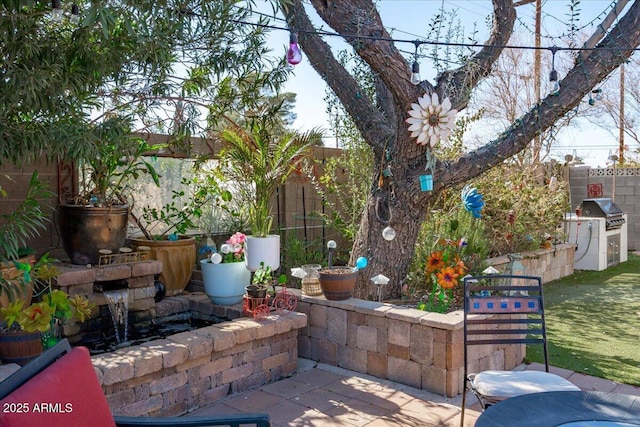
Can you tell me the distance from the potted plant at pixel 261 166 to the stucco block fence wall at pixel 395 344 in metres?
0.50

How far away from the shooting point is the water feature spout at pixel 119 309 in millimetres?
4121

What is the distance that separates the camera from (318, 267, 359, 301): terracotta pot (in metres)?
3.95

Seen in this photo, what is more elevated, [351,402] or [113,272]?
[113,272]

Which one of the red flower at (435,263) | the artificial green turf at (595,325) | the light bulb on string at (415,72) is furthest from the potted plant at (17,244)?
the artificial green turf at (595,325)

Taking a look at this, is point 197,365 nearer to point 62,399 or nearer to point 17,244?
point 17,244

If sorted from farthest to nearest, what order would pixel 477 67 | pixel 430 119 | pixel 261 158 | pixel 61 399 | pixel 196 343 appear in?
1. pixel 261 158
2. pixel 477 67
3. pixel 430 119
4. pixel 196 343
5. pixel 61 399

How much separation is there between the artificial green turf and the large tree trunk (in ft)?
4.56

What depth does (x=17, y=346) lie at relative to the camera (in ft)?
9.80

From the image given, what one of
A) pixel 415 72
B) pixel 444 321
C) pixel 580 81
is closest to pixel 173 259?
pixel 444 321

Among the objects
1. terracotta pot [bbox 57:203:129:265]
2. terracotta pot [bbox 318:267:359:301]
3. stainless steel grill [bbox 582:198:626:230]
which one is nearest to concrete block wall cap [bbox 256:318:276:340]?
terracotta pot [bbox 318:267:359:301]

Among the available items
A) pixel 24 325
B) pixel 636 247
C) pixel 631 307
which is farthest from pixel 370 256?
pixel 636 247

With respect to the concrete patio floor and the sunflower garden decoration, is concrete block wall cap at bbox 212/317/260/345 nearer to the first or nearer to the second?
the concrete patio floor

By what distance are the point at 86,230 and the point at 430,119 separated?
2.66 metres

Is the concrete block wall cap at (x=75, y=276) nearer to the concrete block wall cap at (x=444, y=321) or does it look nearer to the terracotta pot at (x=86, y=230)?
the terracotta pot at (x=86, y=230)
